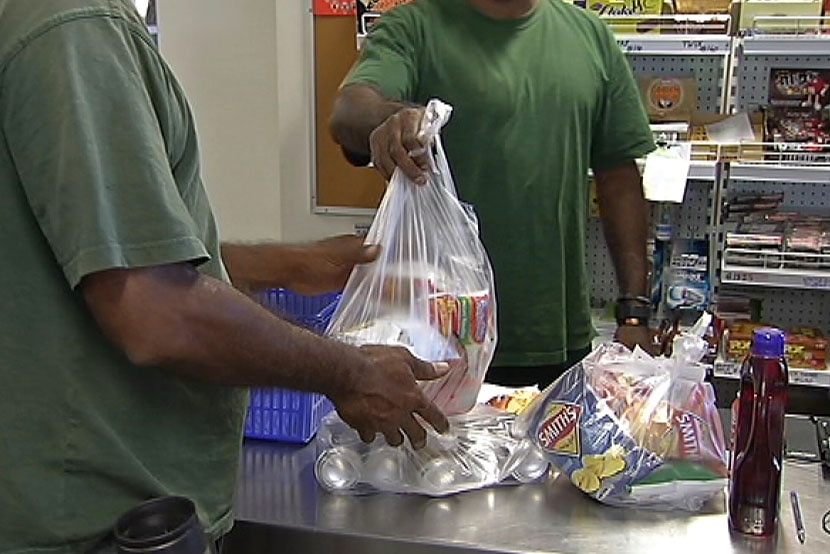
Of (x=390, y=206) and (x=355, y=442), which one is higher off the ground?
(x=390, y=206)

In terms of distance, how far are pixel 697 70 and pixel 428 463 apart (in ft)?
7.08

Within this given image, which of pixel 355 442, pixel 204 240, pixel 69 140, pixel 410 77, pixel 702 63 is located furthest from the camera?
pixel 702 63

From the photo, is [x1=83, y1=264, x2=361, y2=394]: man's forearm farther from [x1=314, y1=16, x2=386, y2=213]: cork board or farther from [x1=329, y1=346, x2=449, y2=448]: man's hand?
[x1=314, y1=16, x2=386, y2=213]: cork board

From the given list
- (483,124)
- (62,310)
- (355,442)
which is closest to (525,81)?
(483,124)

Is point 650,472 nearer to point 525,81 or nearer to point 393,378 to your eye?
point 393,378

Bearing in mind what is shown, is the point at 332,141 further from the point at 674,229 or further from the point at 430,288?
the point at 430,288

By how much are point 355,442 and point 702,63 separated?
7.12 feet

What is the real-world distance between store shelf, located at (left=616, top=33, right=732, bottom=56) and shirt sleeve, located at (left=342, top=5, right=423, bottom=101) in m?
0.86

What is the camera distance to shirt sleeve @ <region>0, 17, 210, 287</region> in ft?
2.65

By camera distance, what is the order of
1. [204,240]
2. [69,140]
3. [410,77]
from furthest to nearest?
[410,77] → [204,240] → [69,140]

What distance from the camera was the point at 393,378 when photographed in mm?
1068

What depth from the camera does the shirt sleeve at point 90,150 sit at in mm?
Answer: 807

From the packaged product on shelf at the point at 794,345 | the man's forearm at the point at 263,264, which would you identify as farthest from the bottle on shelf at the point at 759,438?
the packaged product on shelf at the point at 794,345

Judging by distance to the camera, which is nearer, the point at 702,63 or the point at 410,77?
the point at 410,77
